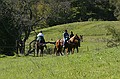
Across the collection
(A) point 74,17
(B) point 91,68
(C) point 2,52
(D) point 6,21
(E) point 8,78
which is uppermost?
(B) point 91,68

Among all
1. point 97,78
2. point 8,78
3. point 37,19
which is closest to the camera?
point 97,78

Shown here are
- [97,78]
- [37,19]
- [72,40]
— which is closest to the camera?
[97,78]

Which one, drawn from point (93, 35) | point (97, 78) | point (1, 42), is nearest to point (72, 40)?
point (1, 42)

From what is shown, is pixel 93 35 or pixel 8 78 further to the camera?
pixel 93 35

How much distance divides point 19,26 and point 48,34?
100ft

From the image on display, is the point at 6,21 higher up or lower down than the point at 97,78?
lower down

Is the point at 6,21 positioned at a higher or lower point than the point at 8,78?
lower

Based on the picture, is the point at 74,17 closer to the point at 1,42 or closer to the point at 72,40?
the point at 1,42

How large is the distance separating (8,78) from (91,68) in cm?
377

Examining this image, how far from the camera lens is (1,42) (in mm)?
41781

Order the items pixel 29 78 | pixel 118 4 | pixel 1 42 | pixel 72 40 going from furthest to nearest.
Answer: pixel 118 4, pixel 1 42, pixel 72 40, pixel 29 78

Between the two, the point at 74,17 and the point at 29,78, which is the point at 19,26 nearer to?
the point at 29,78

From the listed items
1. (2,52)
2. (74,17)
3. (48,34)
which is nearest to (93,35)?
(48,34)

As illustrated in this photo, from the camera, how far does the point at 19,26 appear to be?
43438 millimetres
